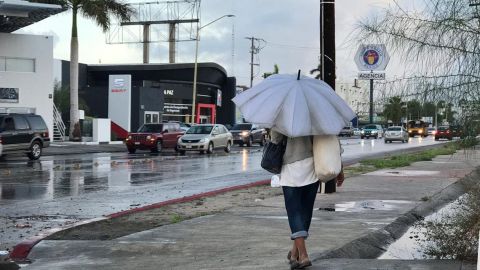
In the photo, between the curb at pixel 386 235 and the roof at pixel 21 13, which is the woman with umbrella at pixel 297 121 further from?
the roof at pixel 21 13

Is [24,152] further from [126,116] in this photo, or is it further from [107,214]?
[126,116]

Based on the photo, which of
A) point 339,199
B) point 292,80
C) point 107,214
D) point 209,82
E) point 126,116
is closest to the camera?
point 292,80

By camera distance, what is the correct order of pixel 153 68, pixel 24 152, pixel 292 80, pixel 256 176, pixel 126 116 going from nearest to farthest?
1. pixel 292 80
2. pixel 256 176
3. pixel 24 152
4. pixel 126 116
5. pixel 153 68

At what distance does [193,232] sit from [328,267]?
114 inches

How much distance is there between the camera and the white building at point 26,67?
36.8 m

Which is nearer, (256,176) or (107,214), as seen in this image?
(107,214)

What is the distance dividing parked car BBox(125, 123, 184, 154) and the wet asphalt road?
28.1 feet

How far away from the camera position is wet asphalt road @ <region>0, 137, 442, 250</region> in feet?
34.9

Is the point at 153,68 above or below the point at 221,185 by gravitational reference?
above

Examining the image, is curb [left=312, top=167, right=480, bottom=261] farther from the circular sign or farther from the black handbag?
the circular sign

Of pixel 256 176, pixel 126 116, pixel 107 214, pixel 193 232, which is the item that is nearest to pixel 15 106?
pixel 126 116

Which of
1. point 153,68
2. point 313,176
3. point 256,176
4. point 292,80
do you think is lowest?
point 256,176

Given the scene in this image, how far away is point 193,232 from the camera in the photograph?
866cm

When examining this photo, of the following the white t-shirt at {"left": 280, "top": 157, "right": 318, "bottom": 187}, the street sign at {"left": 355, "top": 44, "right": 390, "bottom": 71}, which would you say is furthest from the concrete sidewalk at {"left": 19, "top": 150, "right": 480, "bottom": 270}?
the street sign at {"left": 355, "top": 44, "right": 390, "bottom": 71}
